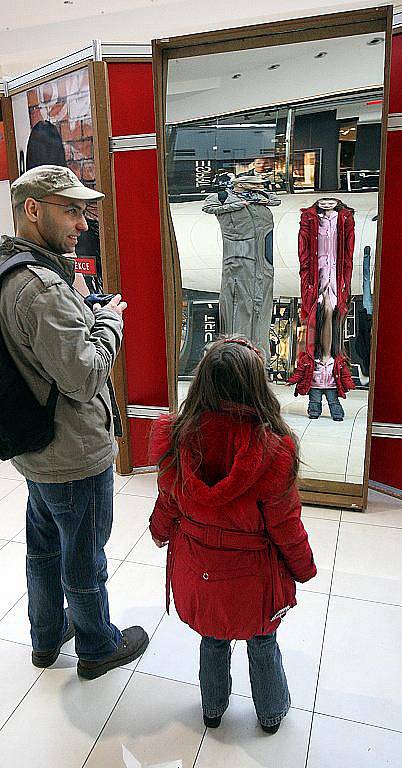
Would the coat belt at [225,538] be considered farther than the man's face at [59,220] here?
No

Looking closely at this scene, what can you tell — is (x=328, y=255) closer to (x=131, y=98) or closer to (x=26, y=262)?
(x=131, y=98)

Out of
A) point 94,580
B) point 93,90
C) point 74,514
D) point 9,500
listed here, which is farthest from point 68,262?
point 9,500

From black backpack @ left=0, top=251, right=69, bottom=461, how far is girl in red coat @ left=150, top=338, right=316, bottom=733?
1.08ft

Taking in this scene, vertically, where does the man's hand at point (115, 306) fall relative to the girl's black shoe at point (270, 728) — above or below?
above

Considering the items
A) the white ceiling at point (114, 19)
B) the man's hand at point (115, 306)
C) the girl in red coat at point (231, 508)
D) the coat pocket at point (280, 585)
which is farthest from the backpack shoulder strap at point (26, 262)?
the white ceiling at point (114, 19)

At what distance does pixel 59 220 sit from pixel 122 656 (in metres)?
1.54

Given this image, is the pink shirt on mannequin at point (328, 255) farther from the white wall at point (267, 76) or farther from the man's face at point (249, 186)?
the white wall at point (267, 76)

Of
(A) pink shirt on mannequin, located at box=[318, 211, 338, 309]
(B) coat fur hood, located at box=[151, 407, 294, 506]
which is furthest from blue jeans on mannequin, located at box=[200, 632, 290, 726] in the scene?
(A) pink shirt on mannequin, located at box=[318, 211, 338, 309]

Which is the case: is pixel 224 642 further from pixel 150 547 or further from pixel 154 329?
pixel 154 329

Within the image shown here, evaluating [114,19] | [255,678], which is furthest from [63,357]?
[114,19]

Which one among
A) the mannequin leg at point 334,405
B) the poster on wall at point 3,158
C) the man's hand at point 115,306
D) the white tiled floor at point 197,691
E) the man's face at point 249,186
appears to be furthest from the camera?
the poster on wall at point 3,158

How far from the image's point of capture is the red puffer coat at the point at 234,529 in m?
1.58

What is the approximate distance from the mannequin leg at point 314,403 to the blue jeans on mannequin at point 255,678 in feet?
5.38

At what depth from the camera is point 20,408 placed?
5.76 feet
